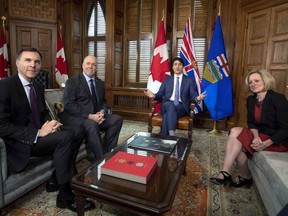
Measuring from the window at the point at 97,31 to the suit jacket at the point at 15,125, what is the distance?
3.22 m

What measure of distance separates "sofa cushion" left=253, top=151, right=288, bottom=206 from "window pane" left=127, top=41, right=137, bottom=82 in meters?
3.17

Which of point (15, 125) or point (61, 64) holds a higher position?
point (61, 64)

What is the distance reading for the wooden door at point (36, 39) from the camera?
437 cm

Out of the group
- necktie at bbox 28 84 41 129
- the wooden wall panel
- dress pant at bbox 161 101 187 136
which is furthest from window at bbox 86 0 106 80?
necktie at bbox 28 84 41 129

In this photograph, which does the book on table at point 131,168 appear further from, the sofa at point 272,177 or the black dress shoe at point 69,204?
the sofa at point 272,177

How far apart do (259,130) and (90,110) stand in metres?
1.68

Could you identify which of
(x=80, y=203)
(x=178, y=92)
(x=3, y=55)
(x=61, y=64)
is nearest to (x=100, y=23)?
(x=61, y=64)

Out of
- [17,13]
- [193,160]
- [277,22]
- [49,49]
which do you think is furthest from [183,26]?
[17,13]

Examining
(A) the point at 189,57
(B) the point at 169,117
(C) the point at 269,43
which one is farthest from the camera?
(A) the point at 189,57

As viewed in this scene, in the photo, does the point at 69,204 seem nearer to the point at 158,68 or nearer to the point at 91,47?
the point at 158,68

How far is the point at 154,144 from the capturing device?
1799 mm

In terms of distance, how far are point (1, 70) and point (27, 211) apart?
3.66 m

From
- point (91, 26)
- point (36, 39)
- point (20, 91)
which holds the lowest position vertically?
point (20, 91)

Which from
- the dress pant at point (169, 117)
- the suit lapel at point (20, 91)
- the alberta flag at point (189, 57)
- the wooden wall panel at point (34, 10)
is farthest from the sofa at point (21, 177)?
the wooden wall panel at point (34, 10)
